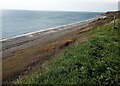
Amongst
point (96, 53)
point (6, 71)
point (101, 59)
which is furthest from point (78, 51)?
point (6, 71)

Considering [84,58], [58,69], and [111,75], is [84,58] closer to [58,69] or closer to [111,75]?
[58,69]

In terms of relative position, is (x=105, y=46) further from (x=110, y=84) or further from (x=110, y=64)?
(x=110, y=84)

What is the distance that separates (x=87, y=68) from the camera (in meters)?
17.5

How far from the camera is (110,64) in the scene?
18125 mm

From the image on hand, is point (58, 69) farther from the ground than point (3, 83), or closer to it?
farther from the ground

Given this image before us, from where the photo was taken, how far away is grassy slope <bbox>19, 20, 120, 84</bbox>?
16.0 metres

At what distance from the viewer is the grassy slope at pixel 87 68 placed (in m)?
16.0

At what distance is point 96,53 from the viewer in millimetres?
20797

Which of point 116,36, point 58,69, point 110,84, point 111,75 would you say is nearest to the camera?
point 110,84

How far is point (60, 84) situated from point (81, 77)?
1542mm

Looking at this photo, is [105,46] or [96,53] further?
[105,46]

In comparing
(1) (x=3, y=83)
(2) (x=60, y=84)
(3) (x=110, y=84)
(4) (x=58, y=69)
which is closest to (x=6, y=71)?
(1) (x=3, y=83)

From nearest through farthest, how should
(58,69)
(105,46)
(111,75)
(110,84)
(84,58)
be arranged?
1. (110,84)
2. (111,75)
3. (58,69)
4. (84,58)
5. (105,46)

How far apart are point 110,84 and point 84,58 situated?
15.5 ft
